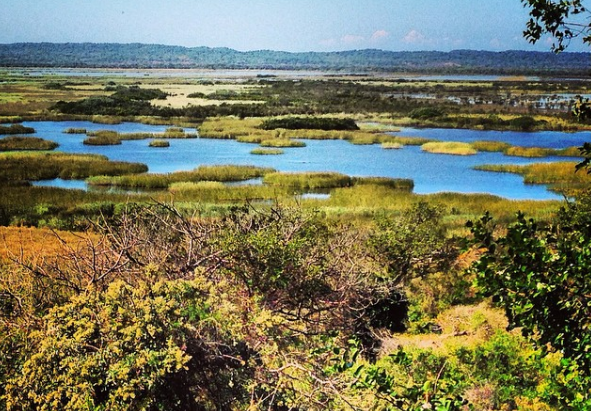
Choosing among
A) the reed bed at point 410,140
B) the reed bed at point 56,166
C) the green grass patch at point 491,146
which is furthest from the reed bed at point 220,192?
the green grass patch at point 491,146

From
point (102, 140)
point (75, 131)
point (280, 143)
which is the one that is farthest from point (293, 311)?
point (75, 131)

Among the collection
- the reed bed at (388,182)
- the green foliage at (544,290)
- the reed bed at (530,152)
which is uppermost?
the green foliage at (544,290)

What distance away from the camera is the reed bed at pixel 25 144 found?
148 ft

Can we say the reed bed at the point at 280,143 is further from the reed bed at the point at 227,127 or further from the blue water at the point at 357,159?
the reed bed at the point at 227,127

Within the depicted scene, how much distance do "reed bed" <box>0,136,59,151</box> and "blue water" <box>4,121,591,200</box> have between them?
117 centimetres

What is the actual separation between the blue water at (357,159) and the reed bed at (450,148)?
0.92 meters

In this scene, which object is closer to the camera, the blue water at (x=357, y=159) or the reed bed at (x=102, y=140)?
the blue water at (x=357, y=159)

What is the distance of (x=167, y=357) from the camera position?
579 cm

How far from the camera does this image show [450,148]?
162ft

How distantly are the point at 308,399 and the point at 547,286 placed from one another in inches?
118

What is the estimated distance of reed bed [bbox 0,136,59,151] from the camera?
148 feet

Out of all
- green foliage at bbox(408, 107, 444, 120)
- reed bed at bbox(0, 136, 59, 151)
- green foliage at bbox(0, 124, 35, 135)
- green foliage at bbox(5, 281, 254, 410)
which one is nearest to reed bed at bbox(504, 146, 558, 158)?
green foliage at bbox(408, 107, 444, 120)

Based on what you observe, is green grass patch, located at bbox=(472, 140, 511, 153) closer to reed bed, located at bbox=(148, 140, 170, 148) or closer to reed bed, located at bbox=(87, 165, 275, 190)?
reed bed, located at bbox=(87, 165, 275, 190)

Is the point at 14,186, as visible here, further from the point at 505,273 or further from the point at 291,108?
the point at 291,108
